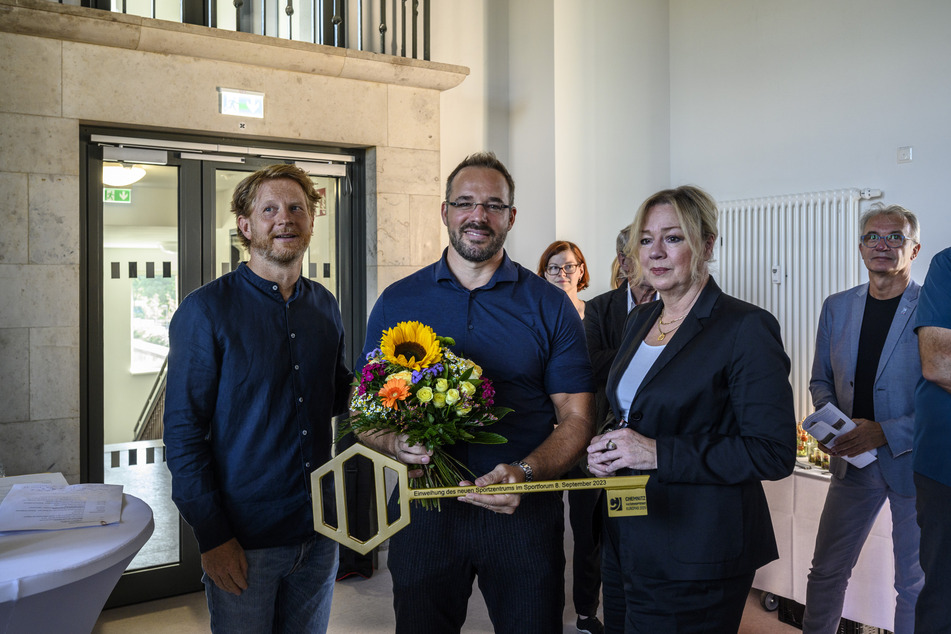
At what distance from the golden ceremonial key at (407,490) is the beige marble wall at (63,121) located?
248cm

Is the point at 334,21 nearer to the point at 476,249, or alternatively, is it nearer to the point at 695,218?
the point at 476,249

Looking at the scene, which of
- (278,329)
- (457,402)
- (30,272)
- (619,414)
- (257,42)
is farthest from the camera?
(257,42)

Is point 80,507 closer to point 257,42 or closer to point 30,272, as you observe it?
point 30,272

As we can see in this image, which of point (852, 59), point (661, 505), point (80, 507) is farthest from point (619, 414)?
point (852, 59)

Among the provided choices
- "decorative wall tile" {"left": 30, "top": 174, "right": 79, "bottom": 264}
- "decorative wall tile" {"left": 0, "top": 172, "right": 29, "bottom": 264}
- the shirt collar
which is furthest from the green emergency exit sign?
the shirt collar

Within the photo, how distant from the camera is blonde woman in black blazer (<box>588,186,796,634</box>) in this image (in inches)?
67.8

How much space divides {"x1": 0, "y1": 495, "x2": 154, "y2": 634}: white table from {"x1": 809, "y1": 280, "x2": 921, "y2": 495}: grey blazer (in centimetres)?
270

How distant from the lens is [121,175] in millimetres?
Result: 3795

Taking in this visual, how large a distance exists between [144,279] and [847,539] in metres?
3.56

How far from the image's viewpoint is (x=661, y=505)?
1803 millimetres

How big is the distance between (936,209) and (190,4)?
4.21 meters

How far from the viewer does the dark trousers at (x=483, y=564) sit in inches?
73.3

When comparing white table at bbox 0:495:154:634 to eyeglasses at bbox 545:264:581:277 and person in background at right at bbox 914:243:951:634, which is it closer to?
person in background at right at bbox 914:243:951:634

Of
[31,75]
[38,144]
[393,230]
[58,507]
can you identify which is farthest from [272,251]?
[393,230]
